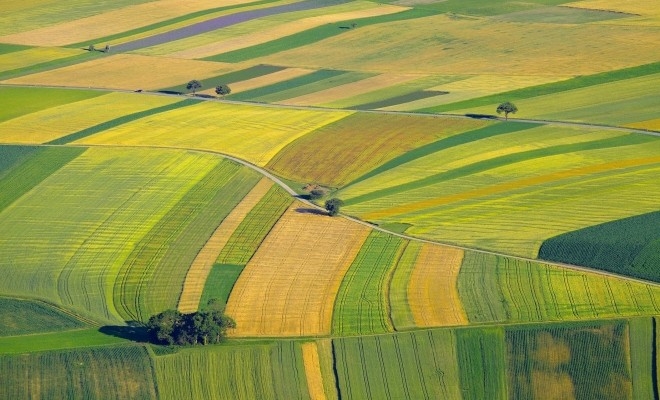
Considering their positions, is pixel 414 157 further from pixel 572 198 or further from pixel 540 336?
pixel 540 336

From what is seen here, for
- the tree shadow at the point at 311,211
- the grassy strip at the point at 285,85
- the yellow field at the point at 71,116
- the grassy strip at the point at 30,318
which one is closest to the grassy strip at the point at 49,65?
the yellow field at the point at 71,116

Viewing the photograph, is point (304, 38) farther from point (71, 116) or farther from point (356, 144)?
point (356, 144)

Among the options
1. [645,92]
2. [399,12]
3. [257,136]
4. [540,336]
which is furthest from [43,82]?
[540,336]

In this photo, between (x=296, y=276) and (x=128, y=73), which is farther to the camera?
(x=128, y=73)

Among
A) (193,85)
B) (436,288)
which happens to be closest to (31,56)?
(193,85)

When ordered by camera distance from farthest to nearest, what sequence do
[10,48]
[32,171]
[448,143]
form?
[10,48] → [448,143] → [32,171]

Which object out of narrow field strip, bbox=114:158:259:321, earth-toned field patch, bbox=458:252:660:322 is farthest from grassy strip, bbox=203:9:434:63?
earth-toned field patch, bbox=458:252:660:322
